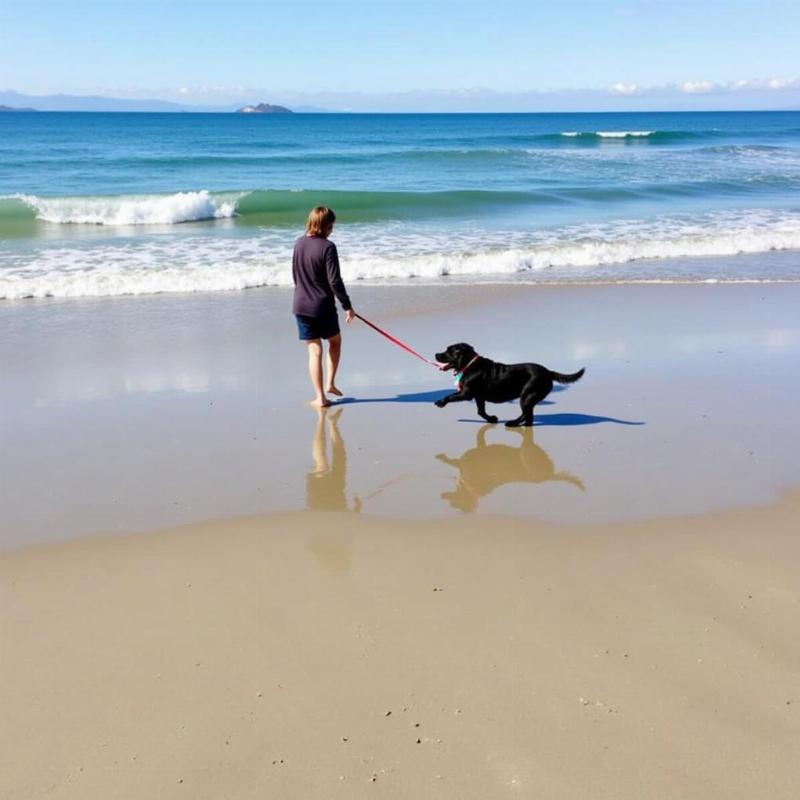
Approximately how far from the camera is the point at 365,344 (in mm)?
8742

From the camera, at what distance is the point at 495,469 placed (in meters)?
5.72

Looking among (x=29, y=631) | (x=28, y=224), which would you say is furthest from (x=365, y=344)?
(x=28, y=224)

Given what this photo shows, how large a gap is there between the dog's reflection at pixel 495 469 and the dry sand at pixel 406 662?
0.47m

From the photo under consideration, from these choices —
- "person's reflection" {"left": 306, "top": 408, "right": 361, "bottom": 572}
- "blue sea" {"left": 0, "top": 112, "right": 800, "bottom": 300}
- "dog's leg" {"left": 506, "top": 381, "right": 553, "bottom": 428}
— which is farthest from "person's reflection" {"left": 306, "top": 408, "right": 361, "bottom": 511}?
"blue sea" {"left": 0, "top": 112, "right": 800, "bottom": 300}

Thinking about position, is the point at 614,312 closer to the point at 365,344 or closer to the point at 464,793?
the point at 365,344

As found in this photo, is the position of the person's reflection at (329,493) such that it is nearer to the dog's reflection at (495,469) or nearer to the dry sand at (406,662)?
the dry sand at (406,662)

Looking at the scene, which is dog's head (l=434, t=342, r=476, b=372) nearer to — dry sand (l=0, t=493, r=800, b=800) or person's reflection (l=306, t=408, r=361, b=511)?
person's reflection (l=306, t=408, r=361, b=511)

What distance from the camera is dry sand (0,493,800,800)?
2.89 m

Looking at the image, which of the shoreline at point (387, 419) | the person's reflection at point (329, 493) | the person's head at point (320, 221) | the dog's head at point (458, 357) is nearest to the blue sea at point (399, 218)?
the shoreline at point (387, 419)

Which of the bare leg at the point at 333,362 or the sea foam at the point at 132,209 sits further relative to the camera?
the sea foam at the point at 132,209

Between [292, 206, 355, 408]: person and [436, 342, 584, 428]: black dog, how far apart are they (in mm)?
931

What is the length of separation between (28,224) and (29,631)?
1660 cm

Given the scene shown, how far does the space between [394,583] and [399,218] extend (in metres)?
15.5

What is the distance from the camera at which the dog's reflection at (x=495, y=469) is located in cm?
524
